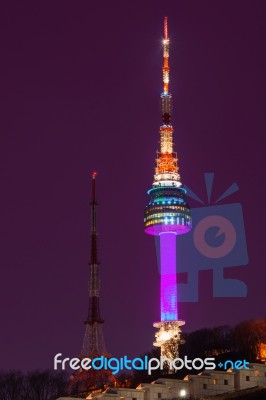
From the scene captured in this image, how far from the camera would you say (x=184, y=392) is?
408 feet

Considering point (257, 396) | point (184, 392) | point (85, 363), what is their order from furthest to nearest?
1. point (85, 363)
2. point (184, 392)
3. point (257, 396)

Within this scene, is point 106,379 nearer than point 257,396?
No

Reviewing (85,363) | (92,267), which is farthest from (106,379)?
(92,267)

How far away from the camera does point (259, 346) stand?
197250 millimetres

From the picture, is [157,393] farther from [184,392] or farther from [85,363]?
[85,363]

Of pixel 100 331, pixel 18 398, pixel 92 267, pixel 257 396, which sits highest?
pixel 92 267

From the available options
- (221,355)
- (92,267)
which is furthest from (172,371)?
(92,267)

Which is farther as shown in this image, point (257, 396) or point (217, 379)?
point (217, 379)

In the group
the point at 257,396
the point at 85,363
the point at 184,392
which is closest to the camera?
the point at 257,396

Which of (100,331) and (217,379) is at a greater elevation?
(100,331)

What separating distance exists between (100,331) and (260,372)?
72808 mm

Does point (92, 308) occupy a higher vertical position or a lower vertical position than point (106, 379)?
higher

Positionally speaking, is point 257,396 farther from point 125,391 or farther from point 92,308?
point 92,308

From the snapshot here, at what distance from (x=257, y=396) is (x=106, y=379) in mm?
79128
